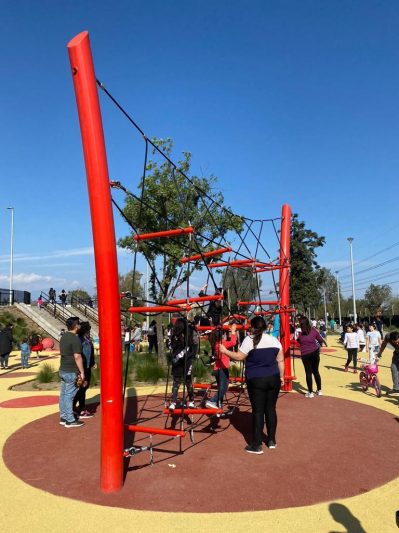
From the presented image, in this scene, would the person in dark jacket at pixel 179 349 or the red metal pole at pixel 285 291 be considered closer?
the person in dark jacket at pixel 179 349

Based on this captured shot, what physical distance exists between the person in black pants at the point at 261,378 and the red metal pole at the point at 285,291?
376 centimetres

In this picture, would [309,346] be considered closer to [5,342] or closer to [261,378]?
[261,378]

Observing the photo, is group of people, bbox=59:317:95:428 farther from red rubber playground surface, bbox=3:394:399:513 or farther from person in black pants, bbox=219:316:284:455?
person in black pants, bbox=219:316:284:455

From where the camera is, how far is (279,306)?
9680mm

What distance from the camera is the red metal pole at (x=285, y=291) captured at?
9.77 metres

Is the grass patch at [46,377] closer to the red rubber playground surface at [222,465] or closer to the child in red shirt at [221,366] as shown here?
the red rubber playground surface at [222,465]

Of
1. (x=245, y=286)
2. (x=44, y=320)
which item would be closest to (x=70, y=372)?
(x=245, y=286)

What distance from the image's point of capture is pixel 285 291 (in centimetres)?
1005

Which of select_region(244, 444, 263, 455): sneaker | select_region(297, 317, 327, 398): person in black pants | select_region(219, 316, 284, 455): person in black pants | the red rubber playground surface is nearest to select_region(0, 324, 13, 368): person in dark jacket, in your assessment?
the red rubber playground surface

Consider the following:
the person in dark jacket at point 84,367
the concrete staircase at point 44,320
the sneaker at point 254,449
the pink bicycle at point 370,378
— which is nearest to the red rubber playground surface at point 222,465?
the sneaker at point 254,449

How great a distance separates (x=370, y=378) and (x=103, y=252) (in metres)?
7.78

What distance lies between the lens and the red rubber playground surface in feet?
13.9

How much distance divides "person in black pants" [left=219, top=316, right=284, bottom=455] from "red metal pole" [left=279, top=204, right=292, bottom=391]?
12.3 ft

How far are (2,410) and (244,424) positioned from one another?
4.81 m
